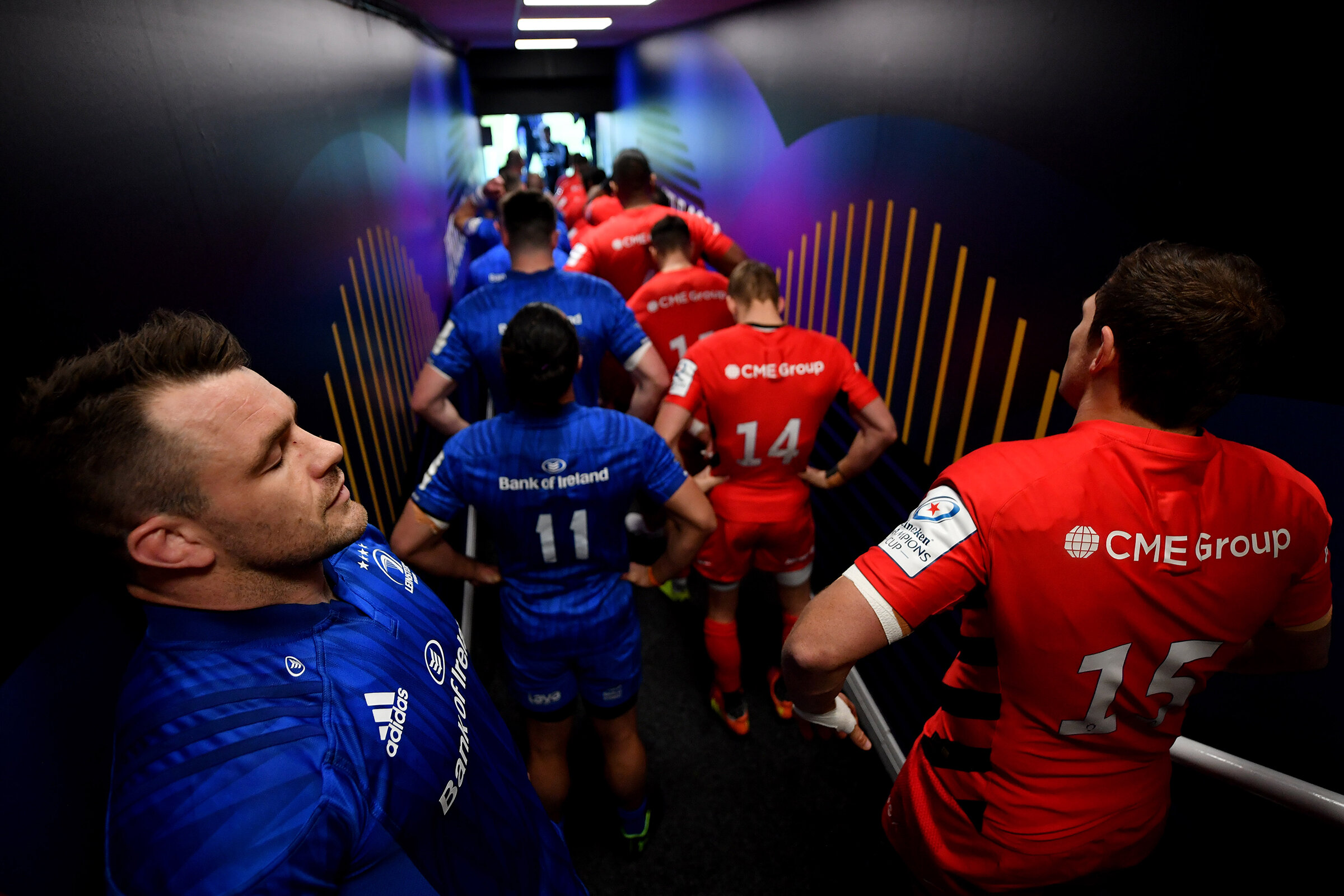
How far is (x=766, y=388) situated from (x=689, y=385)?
0.91 ft

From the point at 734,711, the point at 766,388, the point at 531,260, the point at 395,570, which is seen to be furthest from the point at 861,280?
the point at 395,570

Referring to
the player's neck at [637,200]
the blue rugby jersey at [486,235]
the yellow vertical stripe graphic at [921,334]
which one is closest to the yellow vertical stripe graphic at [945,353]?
the yellow vertical stripe graphic at [921,334]

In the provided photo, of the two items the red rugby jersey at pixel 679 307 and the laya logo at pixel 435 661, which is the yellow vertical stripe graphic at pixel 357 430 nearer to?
the laya logo at pixel 435 661

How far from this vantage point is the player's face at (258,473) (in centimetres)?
83

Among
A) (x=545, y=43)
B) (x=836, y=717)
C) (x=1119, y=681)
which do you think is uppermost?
(x=545, y=43)

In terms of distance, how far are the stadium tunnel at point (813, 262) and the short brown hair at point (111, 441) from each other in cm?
5

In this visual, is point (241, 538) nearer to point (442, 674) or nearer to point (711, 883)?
point (442, 674)

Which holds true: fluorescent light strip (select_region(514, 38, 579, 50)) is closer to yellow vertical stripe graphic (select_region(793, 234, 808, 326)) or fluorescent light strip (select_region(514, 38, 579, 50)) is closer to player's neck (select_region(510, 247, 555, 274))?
yellow vertical stripe graphic (select_region(793, 234, 808, 326))

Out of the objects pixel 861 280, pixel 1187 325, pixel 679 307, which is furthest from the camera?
pixel 679 307

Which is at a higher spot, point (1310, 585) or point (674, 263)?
point (674, 263)

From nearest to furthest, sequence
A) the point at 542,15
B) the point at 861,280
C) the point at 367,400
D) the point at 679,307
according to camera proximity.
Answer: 1. the point at 367,400
2. the point at 861,280
3. the point at 679,307
4. the point at 542,15

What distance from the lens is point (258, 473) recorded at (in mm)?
874

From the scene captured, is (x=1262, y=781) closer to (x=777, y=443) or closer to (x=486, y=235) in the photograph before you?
(x=777, y=443)

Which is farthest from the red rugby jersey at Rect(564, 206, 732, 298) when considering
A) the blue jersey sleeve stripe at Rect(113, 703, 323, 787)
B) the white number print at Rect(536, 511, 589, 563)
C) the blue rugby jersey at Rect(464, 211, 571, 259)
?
the blue jersey sleeve stripe at Rect(113, 703, 323, 787)
